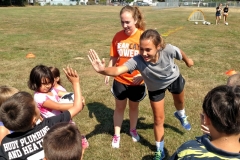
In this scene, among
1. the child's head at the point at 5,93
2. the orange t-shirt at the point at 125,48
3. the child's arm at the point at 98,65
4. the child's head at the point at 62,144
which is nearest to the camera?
the child's head at the point at 62,144

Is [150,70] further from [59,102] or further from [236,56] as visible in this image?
[236,56]

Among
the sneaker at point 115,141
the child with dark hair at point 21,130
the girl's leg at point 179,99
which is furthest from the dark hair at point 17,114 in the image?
the girl's leg at point 179,99

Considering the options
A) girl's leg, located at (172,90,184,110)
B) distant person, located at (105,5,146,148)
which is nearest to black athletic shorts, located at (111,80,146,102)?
distant person, located at (105,5,146,148)

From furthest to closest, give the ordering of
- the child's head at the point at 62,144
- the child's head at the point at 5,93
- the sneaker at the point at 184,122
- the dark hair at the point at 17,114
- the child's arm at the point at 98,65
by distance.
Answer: the sneaker at the point at 184,122 → the child's head at the point at 5,93 → the child's arm at the point at 98,65 → the dark hair at the point at 17,114 → the child's head at the point at 62,144

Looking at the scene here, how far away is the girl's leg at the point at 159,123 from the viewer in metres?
3.70

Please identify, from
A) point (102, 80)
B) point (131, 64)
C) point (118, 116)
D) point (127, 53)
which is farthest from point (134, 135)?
point (102, 80)

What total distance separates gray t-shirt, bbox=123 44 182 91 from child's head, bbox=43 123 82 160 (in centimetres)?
165

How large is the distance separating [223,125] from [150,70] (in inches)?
77.3

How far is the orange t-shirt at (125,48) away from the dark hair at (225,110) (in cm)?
239

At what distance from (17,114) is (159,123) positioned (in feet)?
6.85

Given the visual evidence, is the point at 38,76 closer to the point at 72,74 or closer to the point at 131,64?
the point at 72,74

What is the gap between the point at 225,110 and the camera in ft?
5.09

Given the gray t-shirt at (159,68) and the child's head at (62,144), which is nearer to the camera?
the child's head at (62,144)

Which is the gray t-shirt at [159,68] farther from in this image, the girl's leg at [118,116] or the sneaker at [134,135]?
the sneaker at [134,135]
